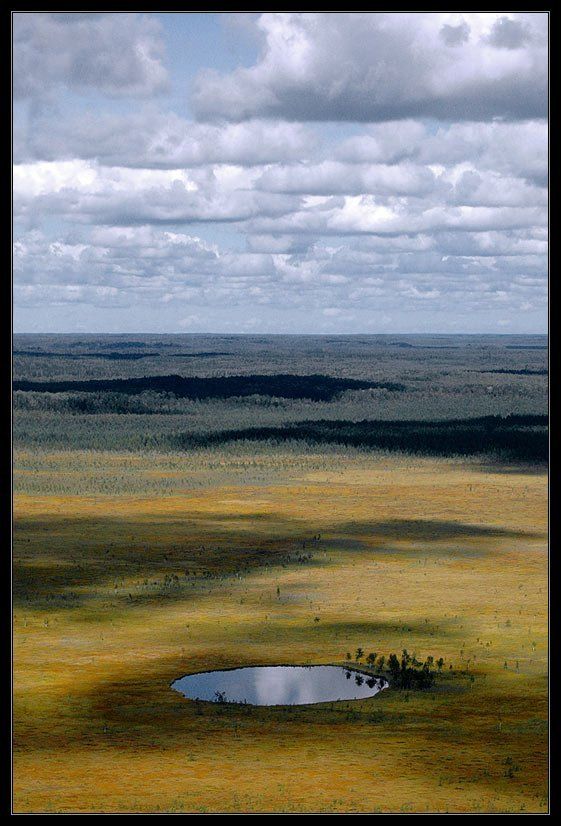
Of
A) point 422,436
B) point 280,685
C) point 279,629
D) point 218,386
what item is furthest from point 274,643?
point 218,386

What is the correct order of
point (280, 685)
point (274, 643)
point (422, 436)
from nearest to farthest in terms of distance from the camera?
point (280, 685), point (274, 643), point (422, 436)

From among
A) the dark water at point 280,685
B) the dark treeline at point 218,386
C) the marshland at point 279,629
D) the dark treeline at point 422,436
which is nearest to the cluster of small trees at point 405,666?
the marshland at point 279,629

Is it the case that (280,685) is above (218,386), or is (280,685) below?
below

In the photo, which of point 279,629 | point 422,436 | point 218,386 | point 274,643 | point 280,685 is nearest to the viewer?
point 280,685

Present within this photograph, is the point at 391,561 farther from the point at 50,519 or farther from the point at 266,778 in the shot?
the point at 266,778

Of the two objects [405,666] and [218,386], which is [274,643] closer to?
[405,666]

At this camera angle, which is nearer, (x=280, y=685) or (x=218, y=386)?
(x=280, y=685)

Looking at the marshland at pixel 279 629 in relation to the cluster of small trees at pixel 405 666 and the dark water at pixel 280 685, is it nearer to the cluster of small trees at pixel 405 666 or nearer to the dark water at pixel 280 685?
the cluster of small trees at pixel 405 666
